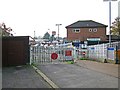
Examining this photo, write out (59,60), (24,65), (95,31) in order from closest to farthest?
(24,65)
(59,60)
(95,31)

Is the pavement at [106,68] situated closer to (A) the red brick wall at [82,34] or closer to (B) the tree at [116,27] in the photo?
(A) the red brick wall at [82,34]

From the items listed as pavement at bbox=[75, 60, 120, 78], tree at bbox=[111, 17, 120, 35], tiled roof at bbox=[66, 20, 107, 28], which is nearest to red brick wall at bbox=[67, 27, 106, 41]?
tiled roof at bbox=[66, 20, 107, 28]

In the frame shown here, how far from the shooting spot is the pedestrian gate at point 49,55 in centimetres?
2438

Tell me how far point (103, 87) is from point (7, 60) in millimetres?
13042

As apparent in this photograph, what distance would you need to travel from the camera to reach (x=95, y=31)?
76875mm

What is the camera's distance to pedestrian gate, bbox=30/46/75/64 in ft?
80.0

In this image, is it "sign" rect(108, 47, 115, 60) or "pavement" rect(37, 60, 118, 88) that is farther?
"sign" rect(108, 47, 115, 60)

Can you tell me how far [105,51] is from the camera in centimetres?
2512

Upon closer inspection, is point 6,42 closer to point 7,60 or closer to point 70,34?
point 7,60

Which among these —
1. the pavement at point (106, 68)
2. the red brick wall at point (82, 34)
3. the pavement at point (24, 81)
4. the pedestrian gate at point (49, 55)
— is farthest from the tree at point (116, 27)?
the pavement at point (24, 81)

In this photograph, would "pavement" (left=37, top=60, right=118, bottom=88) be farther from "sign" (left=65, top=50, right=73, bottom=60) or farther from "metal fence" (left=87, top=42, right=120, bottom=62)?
"sign" (left=65, top=50, right=73, bottom=60)

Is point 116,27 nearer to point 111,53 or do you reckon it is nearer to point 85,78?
point 111,53

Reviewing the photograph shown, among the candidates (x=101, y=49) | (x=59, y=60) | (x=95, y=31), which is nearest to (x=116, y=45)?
(x=101, y=49)

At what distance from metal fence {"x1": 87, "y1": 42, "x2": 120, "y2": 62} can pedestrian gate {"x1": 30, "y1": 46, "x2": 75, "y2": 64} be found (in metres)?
2.54
